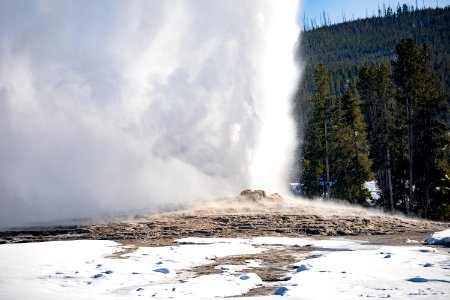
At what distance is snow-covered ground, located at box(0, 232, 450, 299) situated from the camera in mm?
6859

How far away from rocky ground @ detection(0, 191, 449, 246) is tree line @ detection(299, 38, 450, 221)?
11829mm

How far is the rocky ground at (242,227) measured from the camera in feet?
54.2

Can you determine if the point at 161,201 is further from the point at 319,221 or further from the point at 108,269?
the point at 108,269

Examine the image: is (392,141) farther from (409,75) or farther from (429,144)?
(409,75)

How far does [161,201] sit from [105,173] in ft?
16.9

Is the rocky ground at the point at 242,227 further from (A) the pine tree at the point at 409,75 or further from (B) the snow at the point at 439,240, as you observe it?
(A) the pine tree at the point at 409,75

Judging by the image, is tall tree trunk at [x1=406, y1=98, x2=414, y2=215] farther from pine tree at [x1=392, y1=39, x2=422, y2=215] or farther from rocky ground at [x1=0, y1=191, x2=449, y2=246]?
rocky ground at [x1=0, y1=191, x2=449, y2=246]

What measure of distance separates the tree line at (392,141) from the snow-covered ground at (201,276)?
21051 mm

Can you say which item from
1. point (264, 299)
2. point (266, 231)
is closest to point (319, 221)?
point (266, 231)

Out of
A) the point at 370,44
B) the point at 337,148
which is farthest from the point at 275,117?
the point at 370,44

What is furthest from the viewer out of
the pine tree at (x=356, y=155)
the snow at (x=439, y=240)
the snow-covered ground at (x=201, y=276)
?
the pine tree at (x=356, y=155)

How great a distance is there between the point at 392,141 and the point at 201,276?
100ft

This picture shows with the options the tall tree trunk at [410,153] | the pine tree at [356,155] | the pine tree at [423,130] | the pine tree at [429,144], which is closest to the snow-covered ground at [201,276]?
the tall tree trunk at [410,153]

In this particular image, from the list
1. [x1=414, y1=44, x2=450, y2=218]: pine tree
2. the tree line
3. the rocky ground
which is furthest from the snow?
[x1=414, y1=44, x2=450, y2=218]: pine tree
